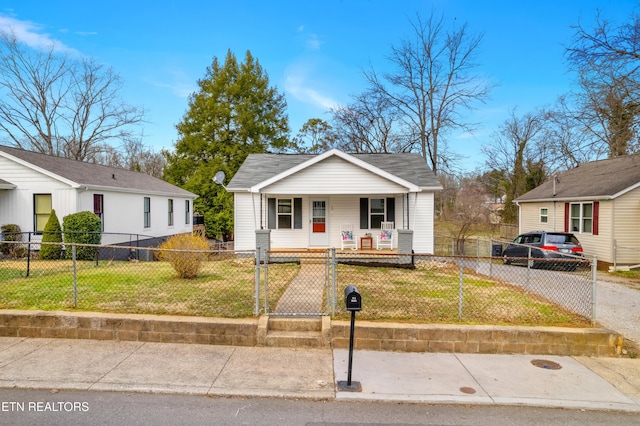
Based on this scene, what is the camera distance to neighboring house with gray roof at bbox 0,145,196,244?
15.3 m

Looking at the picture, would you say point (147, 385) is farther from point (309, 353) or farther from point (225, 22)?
point (225, 22)

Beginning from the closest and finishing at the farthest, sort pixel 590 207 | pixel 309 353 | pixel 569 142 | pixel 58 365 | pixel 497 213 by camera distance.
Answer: pixel 58 365, pixel 309 353, pixel 590 207, pixel 569 142, pixel 497 213

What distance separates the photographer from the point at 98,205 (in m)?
16.8

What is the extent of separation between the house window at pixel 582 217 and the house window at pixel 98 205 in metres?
22.0

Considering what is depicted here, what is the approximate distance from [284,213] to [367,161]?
15.2 feet

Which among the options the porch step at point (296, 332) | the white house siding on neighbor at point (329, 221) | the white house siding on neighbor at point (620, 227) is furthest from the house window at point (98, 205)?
the white house siding on neighbor at point (620, 227)

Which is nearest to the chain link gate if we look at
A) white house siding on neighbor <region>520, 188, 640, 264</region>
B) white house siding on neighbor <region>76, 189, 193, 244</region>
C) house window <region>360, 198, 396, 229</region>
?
house window <region>360, 198, 396, 229</region>

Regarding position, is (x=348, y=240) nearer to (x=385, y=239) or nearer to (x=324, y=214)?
(x=385, y=239)

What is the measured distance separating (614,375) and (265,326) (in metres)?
4.71

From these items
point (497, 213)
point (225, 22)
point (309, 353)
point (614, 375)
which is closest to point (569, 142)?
point (497, 213)


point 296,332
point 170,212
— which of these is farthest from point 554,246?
point 170,212

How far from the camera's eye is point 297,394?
13.6 ft

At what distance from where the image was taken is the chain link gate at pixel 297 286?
609 cm

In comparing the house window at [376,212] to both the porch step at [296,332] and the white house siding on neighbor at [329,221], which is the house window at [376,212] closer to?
the white house siding on neighbor at [329,221]
